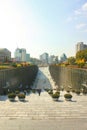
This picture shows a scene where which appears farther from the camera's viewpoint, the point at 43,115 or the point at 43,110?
the point at 43,110

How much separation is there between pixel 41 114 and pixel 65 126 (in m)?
4.20

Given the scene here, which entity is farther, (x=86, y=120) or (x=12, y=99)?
(x=12, y=99)

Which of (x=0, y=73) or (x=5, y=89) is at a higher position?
(x=0, y=73)

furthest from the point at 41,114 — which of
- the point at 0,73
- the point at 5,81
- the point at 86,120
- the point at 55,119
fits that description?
the point at 5,81

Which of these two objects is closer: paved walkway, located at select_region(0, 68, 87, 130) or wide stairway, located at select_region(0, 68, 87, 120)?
paved walkway, located at select_region(0, 68, 87, 130)

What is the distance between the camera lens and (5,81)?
41.7 meters

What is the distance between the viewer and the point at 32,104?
2772 cm

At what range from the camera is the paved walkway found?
765 inches

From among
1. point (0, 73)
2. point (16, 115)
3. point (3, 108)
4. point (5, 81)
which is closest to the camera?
point (16, 115)

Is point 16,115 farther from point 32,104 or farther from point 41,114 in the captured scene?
point 32,104

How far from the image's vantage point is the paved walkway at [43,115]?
19422 millimetres

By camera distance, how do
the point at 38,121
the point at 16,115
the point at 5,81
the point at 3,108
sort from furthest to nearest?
the point at 5,81, the point at 3,108, the point at 16,115, the point at 38,121

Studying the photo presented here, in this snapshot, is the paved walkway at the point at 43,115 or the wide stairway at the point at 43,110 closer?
the paved walkway at the point at 43,115

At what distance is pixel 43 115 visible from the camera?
22.8 metres
